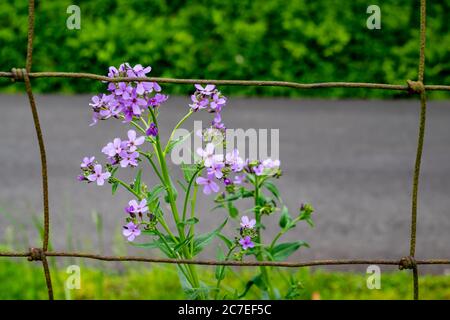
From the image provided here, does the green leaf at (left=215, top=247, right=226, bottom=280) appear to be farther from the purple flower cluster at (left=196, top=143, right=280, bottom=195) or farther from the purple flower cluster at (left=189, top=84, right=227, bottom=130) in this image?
the purple flower cluster at (left=189, top=84, right=227, bottom=130)

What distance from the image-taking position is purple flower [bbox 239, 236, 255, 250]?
1.60 metres

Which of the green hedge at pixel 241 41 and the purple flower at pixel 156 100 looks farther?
the green hedge at pixel 241 41

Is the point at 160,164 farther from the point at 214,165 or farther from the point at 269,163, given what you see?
the point at 269,163

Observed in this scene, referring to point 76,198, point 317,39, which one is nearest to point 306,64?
point 317,39

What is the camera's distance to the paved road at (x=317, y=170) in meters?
3.57

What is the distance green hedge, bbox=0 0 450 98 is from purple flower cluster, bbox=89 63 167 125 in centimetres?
451

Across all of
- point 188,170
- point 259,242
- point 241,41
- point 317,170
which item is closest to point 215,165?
point 188,170

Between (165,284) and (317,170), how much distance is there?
210cm

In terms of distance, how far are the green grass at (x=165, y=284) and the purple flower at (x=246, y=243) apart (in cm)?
89

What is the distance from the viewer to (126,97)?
148 cm

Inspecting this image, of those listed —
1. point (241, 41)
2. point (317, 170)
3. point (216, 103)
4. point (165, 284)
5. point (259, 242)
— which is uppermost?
point (241, 41)

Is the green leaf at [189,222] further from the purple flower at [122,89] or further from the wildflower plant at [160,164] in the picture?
the purple flower at [122,89]

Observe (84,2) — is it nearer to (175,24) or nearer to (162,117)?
(175,24)

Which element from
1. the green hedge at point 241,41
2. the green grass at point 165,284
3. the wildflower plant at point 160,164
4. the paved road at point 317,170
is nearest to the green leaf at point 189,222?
the wildflower plant at point 160,164
